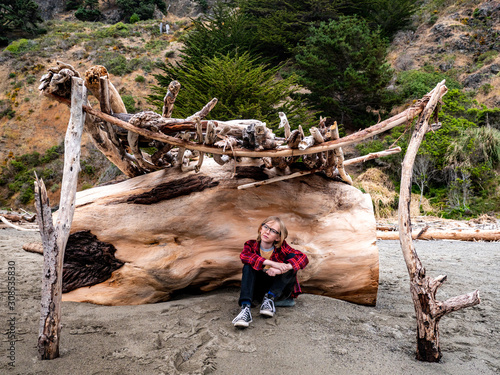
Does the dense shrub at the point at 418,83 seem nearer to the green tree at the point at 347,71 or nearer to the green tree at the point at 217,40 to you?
the green tree at the point at 347,71

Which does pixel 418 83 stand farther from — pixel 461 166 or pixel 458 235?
pixel 458 235

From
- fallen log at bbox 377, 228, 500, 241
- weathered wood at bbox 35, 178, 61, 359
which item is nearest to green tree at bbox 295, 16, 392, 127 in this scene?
fallen log at bbox 377, 228, 500, 241

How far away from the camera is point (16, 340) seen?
1.90 m

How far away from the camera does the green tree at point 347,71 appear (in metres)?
13.1

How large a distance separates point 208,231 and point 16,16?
3123cm

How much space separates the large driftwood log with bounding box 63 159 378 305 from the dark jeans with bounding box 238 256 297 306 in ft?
1.03

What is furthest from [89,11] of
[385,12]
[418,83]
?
[418,83]

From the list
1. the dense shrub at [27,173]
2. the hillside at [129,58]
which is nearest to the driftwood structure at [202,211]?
the hillside at [129,58]

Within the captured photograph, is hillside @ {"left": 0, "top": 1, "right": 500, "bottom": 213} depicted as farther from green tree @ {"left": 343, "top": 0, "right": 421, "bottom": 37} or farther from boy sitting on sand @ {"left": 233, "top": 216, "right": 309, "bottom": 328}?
boy sitting on sand @ {"left": 233, "top": 216, "right": 309, "bottom": 328}

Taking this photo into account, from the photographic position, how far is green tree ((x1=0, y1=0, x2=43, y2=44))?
970 inches

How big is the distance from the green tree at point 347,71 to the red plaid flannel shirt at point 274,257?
12.0 meters

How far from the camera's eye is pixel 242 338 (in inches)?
79.0

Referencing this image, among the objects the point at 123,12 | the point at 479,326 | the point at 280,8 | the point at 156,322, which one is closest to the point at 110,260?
the point at 156,322

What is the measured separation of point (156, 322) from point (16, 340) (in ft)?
2.63
